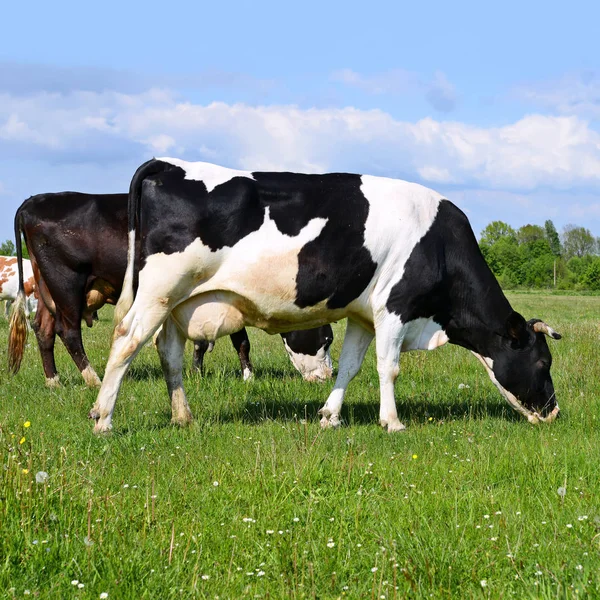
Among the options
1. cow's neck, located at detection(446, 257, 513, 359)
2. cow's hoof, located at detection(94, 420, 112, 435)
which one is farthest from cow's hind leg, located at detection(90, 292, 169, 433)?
cow's neck, located at detection(446, 257, 513, 359)

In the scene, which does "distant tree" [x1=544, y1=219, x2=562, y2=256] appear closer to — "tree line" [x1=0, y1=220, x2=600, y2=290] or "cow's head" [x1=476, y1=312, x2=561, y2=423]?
"tree line" [x1=0, y1=220, x2=600, y2=290]

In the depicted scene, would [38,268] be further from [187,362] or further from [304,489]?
[304,489]

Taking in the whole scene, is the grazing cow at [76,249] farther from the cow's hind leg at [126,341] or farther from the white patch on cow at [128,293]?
the cow's hind leg at [126,341]

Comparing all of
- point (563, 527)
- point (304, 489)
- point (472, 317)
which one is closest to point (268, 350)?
point (472, 317)

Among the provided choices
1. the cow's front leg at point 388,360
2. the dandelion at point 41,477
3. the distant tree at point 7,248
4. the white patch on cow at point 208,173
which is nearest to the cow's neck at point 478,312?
the cow's front leg at point 388,360

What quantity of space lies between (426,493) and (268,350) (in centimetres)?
865

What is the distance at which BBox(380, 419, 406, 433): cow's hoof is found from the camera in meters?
7.26

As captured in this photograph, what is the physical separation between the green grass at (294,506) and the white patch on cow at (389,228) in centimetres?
146

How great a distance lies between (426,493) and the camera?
501cm

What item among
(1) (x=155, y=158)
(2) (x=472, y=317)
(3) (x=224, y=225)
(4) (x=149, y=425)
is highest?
(1) (x=155, y=158)

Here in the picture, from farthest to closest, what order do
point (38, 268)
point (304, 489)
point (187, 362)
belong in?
1. point (187, 362)
2. point (38, 268)
3. point (304, 489)

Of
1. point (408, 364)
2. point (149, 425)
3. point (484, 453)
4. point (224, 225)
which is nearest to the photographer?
point (484, 453)

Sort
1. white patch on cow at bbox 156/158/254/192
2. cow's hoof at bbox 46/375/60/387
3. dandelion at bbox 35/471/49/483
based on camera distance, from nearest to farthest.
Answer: dandelion at bbox 35/471/49/483
white patch on cow at bbox 156/158/254/192
cow's hoof at bbox 46/375/60/387

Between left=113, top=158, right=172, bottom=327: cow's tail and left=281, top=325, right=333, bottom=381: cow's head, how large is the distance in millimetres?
4271
